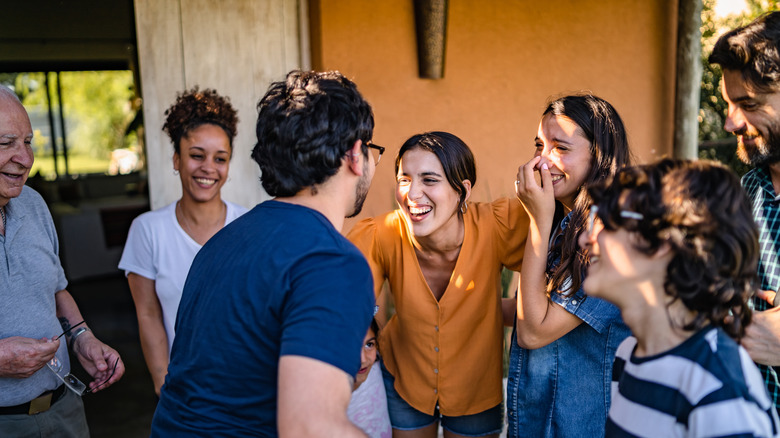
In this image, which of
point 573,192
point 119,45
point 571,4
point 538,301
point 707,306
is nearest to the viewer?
point 707,306

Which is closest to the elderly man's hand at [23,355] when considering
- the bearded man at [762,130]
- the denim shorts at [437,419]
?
the denim shorts at [437,419]

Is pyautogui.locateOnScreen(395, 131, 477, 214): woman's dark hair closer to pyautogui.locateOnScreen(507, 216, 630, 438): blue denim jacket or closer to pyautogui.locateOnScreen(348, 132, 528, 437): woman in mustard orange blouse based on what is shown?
pyautogui.locateOnScreen(348, 132, 528, 437): woman in mustard orange blouse

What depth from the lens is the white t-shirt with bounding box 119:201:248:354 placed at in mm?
2584

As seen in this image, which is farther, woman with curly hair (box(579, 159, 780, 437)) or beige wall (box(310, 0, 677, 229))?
beige wall (box(310, 0, 677, 229))

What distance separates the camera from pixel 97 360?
237 centimetres

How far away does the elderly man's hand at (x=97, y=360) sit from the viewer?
93.4 inches

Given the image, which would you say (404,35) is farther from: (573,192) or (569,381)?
(569,381)

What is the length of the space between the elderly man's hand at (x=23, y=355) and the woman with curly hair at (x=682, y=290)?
1.76 metres

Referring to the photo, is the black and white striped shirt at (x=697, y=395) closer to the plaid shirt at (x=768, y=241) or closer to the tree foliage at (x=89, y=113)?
the plaid shirt at (x=768, y=241)

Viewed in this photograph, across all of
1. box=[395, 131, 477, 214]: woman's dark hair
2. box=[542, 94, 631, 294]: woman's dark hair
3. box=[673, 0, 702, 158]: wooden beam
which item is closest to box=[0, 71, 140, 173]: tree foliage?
box=[673, 0, 702, 158]: wooden beam

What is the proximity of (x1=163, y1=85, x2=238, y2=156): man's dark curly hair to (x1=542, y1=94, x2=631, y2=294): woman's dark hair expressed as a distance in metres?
1.47

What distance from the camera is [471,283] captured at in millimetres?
2379

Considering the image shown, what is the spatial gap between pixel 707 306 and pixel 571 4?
364cm

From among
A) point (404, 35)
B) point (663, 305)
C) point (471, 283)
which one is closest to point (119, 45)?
point (404, 35)
